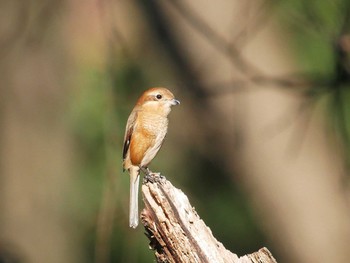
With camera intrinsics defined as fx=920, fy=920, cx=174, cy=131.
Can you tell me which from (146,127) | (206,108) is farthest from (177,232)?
(206,108)

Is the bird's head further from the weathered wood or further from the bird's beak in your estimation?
the weathered wood

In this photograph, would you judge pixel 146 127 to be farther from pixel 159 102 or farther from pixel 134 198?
pixel 134 198

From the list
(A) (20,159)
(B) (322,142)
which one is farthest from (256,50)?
(A) (20,159)

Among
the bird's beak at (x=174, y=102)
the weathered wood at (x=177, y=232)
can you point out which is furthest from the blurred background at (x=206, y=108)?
the weathered wood at (x=177, y=232)

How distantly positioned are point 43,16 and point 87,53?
7.87 feet

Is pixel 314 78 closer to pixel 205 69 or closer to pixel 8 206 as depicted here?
pixel 205 69

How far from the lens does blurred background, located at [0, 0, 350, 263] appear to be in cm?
474

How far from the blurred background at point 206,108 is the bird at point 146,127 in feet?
0.51

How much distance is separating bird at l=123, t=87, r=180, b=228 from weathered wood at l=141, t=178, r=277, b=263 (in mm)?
1091

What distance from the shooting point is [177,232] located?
10.4 ft

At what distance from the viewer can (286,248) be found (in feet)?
19.6

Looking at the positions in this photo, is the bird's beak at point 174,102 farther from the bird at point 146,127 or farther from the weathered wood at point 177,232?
the weathered wood at point 177,232

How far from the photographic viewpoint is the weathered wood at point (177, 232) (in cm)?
315

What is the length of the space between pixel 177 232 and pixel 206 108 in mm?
2535
